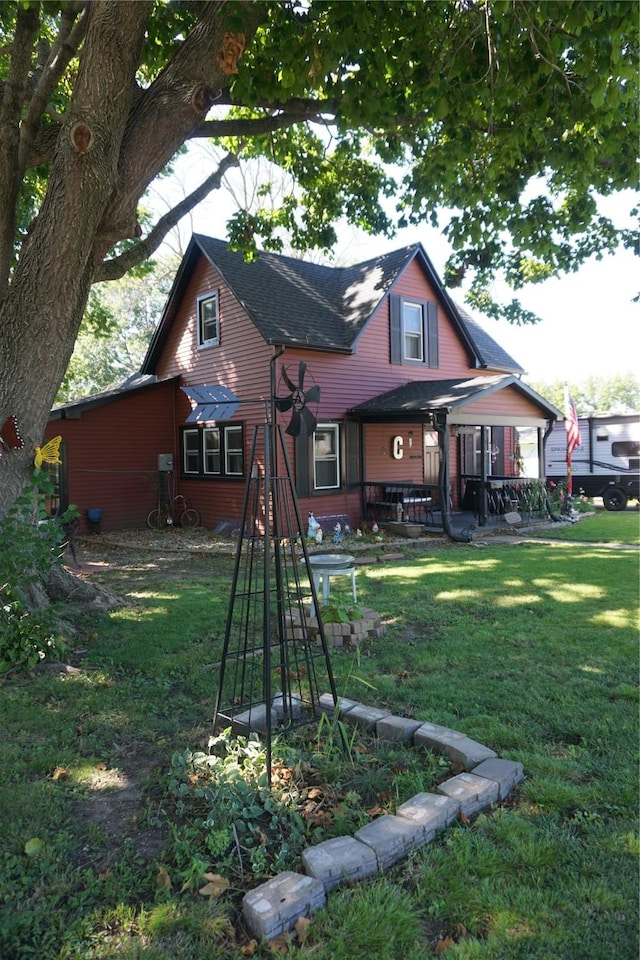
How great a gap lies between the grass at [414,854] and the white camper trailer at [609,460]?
13805 mm

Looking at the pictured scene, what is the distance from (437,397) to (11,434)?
9729 mm

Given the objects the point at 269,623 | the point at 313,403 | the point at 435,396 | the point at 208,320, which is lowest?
the point at 269,623

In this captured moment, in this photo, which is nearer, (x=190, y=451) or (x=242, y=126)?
(x=242, y=126)

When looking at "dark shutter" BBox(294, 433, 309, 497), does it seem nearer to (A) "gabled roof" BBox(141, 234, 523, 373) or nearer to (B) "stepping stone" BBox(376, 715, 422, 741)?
(A) "gabled roof" BBox(141, 234, 523, 373)

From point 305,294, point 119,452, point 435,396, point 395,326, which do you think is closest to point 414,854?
point 435,396

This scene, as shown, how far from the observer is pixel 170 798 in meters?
3.23

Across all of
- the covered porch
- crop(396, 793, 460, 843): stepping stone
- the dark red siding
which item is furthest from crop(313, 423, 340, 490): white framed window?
crop(396, 793, 460, 843): stepping stone

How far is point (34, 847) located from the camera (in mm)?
2754

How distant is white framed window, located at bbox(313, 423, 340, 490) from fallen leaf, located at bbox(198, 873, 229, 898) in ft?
37.7

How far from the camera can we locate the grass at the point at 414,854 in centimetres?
229

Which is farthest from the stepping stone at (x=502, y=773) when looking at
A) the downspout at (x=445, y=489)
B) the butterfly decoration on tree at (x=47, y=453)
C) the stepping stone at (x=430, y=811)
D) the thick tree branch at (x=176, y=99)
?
the downspout at (x=445, y=489)

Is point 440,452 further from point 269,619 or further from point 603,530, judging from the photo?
point 269,619

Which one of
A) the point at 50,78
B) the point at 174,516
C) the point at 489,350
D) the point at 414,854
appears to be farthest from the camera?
the point at 489,350

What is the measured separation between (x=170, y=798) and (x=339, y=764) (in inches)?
36.1
